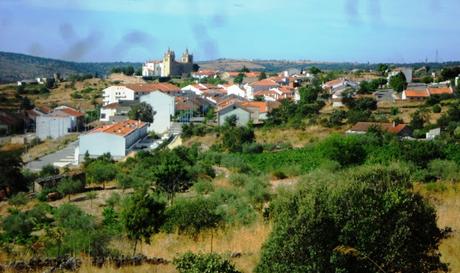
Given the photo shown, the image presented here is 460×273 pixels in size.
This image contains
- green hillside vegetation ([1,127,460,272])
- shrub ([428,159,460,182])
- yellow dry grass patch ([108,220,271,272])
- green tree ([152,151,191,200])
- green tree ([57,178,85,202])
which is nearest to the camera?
green hillside vegetation ([1,127,460,272])

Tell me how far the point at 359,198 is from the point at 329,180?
79cm

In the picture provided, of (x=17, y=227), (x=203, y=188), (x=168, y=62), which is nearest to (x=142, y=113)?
(x=203, y=188)

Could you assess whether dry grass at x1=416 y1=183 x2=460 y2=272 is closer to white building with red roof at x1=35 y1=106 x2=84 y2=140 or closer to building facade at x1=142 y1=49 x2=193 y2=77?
white building with red roof at x1=35 y1=106 x2=84 y2=140

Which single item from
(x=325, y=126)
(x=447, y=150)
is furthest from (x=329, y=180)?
(x=325, y=126)

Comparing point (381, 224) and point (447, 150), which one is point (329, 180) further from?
point (447, 150)

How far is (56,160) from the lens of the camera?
3438 cm

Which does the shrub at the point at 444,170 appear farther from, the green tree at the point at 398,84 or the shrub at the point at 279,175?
the green tree at the point at 398,84

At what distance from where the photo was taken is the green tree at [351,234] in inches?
178

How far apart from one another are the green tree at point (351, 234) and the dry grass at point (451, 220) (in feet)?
3.77

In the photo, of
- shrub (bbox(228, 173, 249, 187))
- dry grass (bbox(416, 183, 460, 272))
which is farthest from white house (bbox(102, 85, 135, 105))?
dry grass (bbox(416, 183, 460, 272))

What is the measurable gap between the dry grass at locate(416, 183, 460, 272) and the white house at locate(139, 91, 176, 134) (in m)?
33.1

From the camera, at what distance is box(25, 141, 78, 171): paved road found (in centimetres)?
3186

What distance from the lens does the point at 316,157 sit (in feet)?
85.5

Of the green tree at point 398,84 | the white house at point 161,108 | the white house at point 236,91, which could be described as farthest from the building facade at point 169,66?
the green tree at point 398,84
